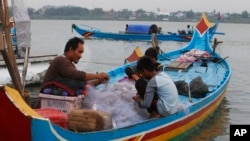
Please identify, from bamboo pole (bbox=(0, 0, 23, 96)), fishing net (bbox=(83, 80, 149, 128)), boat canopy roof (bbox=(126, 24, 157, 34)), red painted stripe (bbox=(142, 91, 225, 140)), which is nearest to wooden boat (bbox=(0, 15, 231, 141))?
red painted stripe (bbox=(142, 91, 225, 140))

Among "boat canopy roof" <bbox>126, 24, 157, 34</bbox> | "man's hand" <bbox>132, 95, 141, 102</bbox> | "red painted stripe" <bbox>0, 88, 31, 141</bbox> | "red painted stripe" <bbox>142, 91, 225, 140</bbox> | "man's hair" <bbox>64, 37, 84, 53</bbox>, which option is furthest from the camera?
"boat canopy roof" <bbox>126, 24, 157, 34</bbox>

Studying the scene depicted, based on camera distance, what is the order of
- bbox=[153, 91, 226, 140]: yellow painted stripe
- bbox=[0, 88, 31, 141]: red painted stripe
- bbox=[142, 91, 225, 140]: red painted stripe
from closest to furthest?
bbox=[0, 88, 31, 141]: red painted stripe
bbox=[142, 91, 225, 140]: red painted stripe
bbox=[153, 91, 226, 140]: yellow painted stripe

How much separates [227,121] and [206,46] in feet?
17.3

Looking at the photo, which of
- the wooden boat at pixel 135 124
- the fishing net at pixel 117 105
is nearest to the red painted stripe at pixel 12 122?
the wooden boat at pixel 135 124

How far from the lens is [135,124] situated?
547 cm

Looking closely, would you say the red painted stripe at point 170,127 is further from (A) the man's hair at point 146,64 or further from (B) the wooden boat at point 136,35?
(B) the wooden boat at point 136,35

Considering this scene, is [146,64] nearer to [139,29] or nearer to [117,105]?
[117,105]

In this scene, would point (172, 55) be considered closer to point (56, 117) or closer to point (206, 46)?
point (206, 46)

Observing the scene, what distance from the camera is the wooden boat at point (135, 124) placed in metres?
4.22

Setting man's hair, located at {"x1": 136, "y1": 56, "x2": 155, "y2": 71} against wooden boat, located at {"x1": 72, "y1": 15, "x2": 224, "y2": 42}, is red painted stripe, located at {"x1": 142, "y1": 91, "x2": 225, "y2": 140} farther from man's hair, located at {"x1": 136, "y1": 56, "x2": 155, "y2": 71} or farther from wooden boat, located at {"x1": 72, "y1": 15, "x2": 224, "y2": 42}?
wooden boat, located at {"x1": 72, "y1": 15, "x2": 224, "y2": 42}

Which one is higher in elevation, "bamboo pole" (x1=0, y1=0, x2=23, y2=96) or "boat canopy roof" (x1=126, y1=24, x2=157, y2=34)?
"bamboo pole" (x1=0, y1=0, x2=23, y2=96)

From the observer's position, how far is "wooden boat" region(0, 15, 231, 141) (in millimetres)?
4223

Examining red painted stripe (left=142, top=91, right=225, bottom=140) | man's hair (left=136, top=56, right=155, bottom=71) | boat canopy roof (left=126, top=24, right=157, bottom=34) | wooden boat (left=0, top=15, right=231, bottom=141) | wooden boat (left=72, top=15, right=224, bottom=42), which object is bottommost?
wooden boat (left=72, top=15, right=224, bottom=42)

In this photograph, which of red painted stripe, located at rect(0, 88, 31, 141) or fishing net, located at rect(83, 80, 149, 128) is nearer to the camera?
red painted stripe, located at rect(0, 88, 31, 141)
